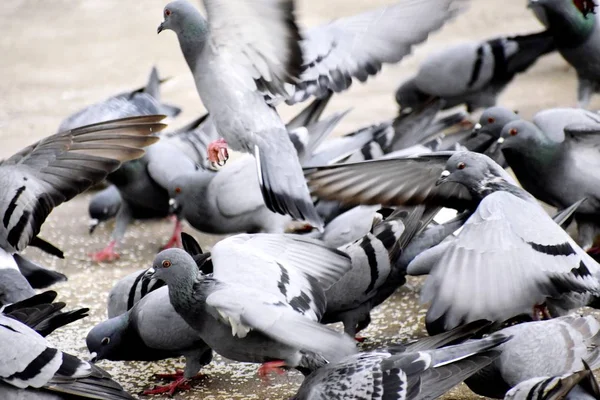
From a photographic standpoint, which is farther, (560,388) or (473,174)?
(473,174)

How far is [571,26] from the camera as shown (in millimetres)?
7438

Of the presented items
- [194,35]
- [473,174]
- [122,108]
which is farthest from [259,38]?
[122,108]

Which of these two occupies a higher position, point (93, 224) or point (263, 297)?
point (263, 297)

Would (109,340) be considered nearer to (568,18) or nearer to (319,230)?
(319,230)

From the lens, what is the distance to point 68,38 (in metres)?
11.6

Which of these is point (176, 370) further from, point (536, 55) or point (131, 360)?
point (536, 55)

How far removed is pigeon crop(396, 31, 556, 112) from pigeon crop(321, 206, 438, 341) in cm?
311

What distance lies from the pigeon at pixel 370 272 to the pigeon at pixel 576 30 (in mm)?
3001

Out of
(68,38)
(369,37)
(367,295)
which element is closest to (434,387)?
(367,295)

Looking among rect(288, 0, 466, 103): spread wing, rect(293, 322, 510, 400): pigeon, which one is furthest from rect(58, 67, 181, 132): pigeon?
rect(293, 322, 510, 400): pigeon

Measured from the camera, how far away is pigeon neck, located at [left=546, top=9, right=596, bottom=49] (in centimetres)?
739

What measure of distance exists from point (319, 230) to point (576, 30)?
3.16 meters

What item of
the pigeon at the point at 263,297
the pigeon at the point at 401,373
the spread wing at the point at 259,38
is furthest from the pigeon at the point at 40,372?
the spread wing at the point at 259,38

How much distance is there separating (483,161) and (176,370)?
1.75 metres
